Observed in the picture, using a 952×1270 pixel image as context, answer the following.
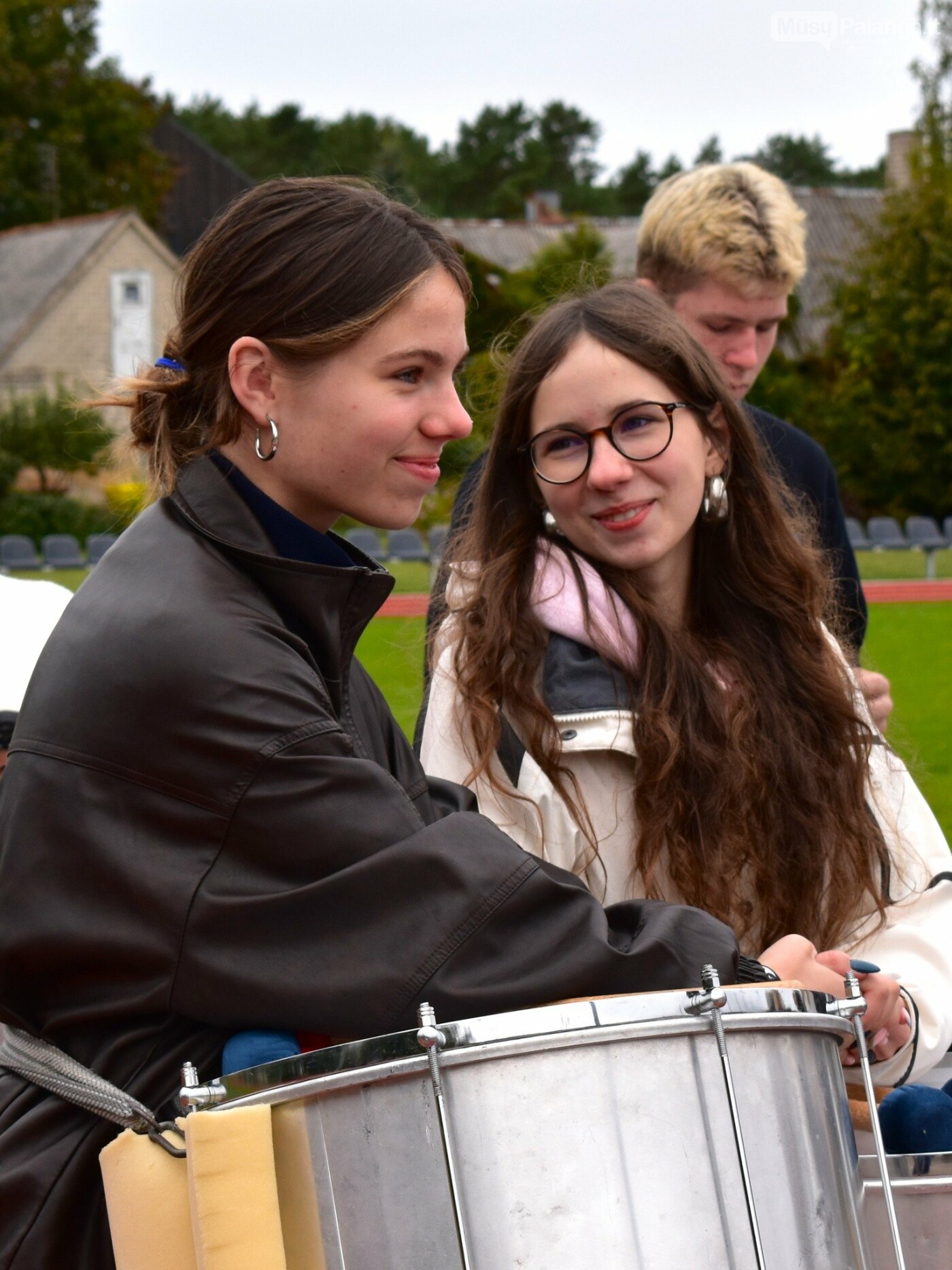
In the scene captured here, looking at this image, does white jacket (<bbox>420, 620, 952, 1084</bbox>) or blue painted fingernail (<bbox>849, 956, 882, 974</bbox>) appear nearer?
blue painted fingernail (<bbox>849, 956, 882, 974</bbox>)

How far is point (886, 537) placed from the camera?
116 feet

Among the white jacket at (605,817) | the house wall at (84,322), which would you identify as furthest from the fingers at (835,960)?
the house wall at (84,322)

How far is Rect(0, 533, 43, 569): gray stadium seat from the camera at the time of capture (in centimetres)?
3200

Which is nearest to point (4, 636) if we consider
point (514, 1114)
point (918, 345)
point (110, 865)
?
point (110, 865)

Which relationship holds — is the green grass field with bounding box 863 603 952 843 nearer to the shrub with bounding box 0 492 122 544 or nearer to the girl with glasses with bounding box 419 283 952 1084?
the girl with glasses with bounding box 419 283 952 1084

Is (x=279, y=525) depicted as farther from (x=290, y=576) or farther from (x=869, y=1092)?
(x=869, y=1092)

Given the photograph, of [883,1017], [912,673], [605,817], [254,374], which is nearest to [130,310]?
[912,673]

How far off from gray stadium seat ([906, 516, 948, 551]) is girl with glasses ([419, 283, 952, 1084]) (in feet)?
104

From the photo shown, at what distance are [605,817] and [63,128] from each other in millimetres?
57770

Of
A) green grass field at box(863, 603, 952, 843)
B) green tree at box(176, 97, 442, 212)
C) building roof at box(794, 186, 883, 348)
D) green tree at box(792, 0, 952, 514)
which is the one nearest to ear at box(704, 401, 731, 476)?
green grass field at box(863, 603, 952, 843)

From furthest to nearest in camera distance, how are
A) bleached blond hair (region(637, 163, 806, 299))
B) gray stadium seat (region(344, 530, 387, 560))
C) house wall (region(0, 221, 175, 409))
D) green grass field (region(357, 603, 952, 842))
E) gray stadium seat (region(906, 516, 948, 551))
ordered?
house wall (region(0, 221, 175, 409))
gray stadium seat (region(906, 516, 948, 551))
gray stadium seat (region(344, 530, 387, 560))
green grass field (region(357, 603, 952, 842))
bleached blond hair (region(637, 163, 806, 299))

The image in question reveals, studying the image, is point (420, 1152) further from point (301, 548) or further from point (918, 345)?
point (918, 345)

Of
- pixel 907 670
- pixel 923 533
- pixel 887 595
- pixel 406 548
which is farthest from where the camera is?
pixel 923 533

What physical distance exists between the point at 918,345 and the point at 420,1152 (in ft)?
132
